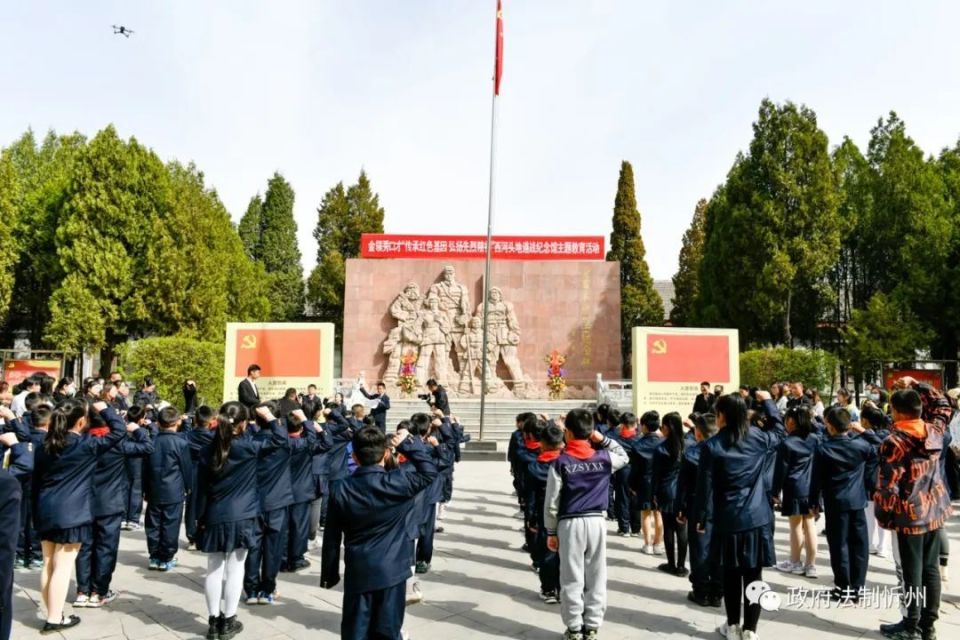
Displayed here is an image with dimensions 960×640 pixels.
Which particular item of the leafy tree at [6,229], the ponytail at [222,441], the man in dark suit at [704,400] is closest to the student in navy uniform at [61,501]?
the ponytail at [222,441]

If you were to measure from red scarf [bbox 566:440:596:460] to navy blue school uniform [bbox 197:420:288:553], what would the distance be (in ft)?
7.44

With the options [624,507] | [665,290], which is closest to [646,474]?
[624,507]

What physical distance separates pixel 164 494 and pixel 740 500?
5271 millimetres

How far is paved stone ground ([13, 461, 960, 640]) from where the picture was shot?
175 inches

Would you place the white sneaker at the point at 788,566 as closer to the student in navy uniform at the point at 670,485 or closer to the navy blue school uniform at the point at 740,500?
the student in navy uniform at the point at 670,485

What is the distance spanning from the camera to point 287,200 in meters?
40.6

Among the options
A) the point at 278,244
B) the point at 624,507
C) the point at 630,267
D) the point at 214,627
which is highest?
the point at 278,244

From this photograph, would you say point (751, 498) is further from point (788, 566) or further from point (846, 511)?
point (788, 566)

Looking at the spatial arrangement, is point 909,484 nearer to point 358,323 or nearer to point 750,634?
point 750,634

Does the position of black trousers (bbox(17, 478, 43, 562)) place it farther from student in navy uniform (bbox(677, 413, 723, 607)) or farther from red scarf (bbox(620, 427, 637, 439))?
red scarf (bbox(620, 427, 637, 439))

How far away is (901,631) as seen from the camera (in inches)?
169

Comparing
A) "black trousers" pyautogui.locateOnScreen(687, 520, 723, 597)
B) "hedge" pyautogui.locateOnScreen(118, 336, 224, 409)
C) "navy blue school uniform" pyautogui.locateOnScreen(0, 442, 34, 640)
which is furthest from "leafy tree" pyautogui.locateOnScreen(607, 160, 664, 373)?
"navy blue school uniform" pyautogui.locateOnScreen(0, 442, 34, 640)

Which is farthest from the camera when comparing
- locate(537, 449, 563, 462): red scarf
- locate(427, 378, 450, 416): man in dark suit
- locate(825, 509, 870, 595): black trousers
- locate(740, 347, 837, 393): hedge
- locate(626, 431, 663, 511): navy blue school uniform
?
locate(740, 347, 837, 393): hedge

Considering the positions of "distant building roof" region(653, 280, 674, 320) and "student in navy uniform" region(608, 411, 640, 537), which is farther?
"distant building roof" region(653, 280, 674, 320)
